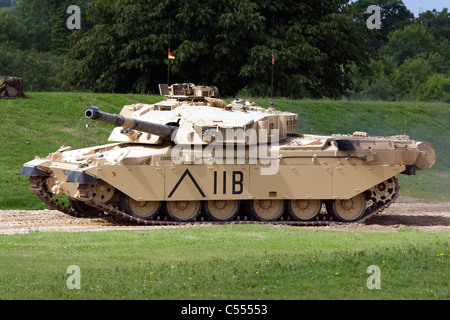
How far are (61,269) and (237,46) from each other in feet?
96.8

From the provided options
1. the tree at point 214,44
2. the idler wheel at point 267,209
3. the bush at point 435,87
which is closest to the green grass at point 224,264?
the idler wheel at point 267,209

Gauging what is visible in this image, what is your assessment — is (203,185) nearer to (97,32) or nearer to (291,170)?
(291,170)

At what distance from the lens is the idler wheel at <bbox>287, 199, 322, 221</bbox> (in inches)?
957

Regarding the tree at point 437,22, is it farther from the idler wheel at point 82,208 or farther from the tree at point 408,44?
the idler wheel at point 82,208

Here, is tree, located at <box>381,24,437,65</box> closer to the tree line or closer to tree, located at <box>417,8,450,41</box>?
tree, located at <box>417,8,450,41</box>

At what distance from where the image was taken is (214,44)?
43500mm

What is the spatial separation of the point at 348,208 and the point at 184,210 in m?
4.57

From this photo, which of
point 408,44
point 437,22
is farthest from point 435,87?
point 437,22

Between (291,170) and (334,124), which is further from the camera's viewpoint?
(334,124)

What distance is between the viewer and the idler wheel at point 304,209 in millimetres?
24312

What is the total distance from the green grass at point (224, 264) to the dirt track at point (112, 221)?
6.27 ft

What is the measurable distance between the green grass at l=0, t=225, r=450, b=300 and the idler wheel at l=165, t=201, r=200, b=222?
8.00 feet

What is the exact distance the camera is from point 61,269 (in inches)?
608
